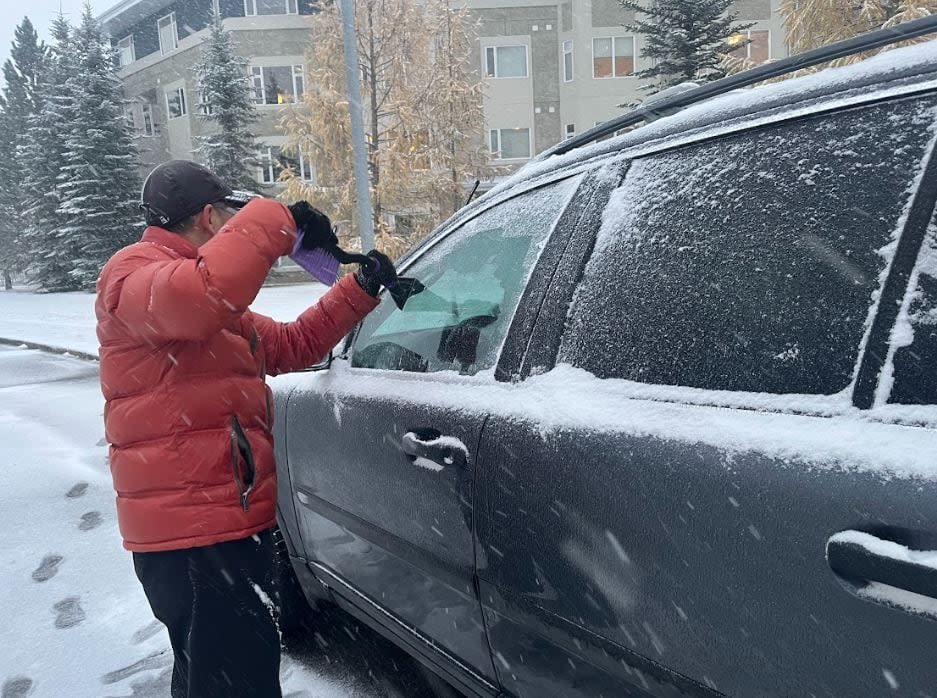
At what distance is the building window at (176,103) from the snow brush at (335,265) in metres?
32.5

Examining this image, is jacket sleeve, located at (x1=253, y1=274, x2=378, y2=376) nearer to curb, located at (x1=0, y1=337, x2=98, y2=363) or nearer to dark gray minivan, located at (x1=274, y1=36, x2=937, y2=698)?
dark gray minivan, located at (x1=274, y1=36, x2=937, y2=698)

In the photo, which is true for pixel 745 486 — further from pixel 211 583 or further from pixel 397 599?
pixel 211 583

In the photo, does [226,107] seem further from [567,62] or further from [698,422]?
[698,422]

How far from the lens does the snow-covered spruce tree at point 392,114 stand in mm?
12344

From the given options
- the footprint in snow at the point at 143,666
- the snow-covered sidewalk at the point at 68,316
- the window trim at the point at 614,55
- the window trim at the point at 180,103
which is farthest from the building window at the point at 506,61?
the footprint in snow at the point at 143,666

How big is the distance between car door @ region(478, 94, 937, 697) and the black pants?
2.51 ft

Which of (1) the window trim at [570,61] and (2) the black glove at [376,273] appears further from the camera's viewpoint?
(1) the window trim at [570,61]

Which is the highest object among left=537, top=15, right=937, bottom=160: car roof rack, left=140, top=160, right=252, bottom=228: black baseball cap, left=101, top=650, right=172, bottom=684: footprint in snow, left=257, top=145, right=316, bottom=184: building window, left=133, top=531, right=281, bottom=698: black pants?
left=257, top=145, right=316, bottom=184: building window

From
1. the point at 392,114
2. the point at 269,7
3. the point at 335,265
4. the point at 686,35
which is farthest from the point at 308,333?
the point at 269,7

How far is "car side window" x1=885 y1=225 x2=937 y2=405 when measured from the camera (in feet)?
3.34

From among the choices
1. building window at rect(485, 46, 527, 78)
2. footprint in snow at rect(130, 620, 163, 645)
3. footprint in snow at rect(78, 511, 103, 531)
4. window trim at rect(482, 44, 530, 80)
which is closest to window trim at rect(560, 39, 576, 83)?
window trim at rect(482, 44, 530, 80)

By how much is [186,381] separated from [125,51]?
3915 centimetres

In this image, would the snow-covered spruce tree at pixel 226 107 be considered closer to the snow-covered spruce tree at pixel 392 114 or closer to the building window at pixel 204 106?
the building window at pixel 204 106

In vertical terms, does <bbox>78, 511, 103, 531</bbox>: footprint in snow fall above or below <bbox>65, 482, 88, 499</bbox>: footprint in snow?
above
